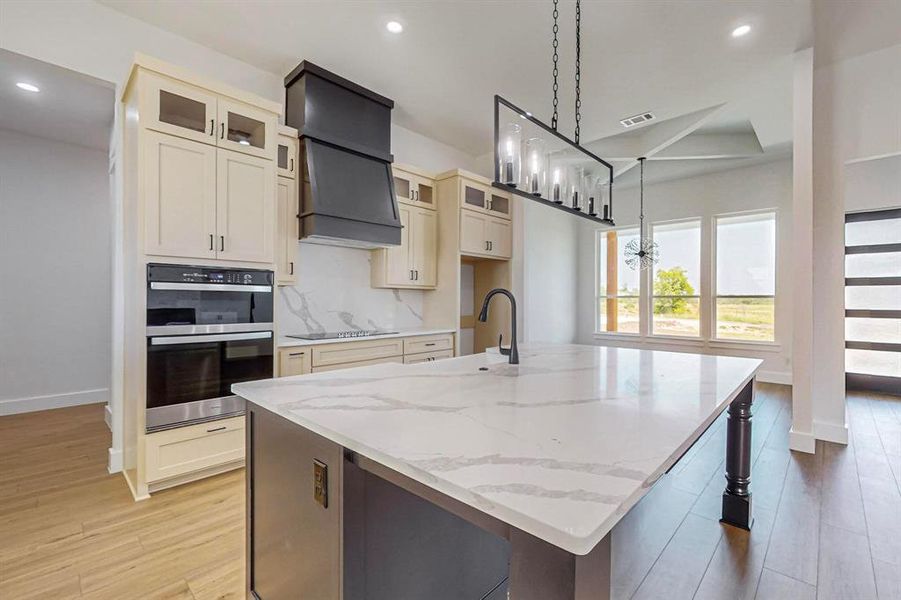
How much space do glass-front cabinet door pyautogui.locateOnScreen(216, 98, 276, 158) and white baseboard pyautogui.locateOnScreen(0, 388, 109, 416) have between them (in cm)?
361

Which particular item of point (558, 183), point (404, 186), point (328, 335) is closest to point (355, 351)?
point (328, 335)

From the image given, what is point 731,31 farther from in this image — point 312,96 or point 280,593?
point 280,593

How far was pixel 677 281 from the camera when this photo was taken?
6.38 metres

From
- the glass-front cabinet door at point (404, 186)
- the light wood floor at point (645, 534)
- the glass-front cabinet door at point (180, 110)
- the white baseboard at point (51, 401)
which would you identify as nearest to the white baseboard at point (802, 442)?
the light wood floor at point (645, 534)

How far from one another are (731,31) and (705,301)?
4.23 meters

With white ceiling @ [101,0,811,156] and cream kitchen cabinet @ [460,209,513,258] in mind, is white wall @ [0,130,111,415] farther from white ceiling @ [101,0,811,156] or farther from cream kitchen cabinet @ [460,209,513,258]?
cream kitchen cabinet @ [460,209,513,258]

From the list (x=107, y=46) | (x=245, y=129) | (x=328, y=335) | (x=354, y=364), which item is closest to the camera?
(x=107, y=46)

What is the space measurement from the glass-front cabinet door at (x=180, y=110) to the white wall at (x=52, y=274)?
296cm

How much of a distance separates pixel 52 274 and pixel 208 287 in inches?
124

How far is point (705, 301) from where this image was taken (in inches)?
239

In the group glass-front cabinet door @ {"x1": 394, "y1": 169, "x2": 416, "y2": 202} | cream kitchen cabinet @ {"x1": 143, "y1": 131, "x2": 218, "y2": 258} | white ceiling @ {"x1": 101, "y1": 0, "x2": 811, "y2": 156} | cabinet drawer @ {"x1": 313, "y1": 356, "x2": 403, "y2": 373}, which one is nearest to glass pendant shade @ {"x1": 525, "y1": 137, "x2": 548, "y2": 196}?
white ceiling @ {"x1": 101, "y1": 0, "x2": 811, "y2": 156}

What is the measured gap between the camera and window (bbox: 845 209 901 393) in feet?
14.5

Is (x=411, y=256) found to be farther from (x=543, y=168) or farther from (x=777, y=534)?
(x=777, y=534)

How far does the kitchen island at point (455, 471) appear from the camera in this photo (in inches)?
25.6
